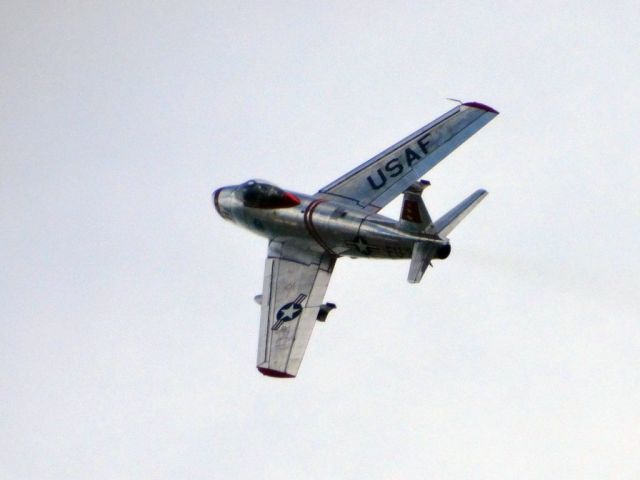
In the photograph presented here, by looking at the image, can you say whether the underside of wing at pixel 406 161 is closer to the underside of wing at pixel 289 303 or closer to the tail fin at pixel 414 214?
the underside of wing at pixel 289 303

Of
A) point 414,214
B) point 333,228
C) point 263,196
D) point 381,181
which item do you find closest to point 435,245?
point 414,214

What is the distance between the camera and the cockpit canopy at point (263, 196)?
5656cm

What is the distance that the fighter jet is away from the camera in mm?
51750

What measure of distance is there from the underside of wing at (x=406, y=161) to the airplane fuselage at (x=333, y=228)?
186cm

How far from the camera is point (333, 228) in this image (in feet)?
178

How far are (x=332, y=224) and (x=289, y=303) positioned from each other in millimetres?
3524

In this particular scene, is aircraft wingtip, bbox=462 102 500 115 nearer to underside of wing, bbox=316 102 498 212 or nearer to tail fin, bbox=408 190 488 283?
underside of wing, bbox=316 102 498 212

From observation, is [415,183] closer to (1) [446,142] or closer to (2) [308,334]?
(1) [446,142]

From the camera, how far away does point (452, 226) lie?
51.8 m

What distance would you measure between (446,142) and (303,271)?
9091mm

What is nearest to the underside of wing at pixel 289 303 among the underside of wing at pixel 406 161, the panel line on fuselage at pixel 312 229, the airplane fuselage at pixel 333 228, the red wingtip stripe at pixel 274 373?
the red wingtip stripe at pixel 274 373

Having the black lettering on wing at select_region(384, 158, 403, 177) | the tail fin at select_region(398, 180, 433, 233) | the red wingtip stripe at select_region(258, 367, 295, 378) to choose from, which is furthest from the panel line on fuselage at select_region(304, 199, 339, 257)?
the red wingtip stripe at select_region(258, 367, 295, 378)

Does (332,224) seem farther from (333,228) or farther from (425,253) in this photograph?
(425,253)

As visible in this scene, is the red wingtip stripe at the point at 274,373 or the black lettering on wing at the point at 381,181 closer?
the red wingtip stripe at the point at 274,373
